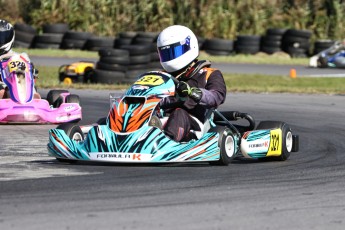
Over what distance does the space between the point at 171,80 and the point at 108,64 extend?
10.3 metres

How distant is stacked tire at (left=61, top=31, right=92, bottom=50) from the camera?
2641cm

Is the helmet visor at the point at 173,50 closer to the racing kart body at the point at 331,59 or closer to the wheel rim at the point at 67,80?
the wheel rim at the point at 67,80

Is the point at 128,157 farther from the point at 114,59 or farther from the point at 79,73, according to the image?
the point at 79,73

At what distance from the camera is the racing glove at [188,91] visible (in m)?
7.58

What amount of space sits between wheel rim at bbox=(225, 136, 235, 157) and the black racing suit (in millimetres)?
336

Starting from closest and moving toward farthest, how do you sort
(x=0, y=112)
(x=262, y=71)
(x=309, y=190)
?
(x=309, y=190)
(x=0, y=112)
(x=262, y=71)

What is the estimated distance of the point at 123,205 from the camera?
18.1 feet

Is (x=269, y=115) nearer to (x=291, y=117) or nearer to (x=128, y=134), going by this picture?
(x=291, y=117)

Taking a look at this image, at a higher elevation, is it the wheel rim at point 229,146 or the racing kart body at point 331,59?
the wheel rim at point 229,146

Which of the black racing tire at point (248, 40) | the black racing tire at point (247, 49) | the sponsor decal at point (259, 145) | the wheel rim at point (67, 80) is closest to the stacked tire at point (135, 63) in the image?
the wheel rim at point (67, 80)

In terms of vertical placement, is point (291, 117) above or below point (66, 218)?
below

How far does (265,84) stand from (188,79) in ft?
33.8

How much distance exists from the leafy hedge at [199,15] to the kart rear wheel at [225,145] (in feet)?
68.5

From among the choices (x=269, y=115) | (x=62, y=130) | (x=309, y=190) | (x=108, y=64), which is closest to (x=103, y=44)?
(x=108, y=64)
